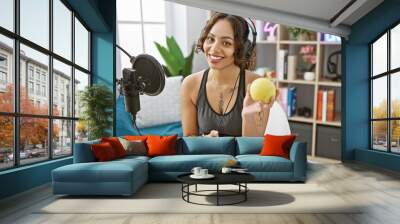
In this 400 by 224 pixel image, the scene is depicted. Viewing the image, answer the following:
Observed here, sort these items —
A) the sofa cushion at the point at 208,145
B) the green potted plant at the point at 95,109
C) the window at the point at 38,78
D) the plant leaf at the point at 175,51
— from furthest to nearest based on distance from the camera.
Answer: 1. the plant leaf at the point at 175,51
2. the green potted plant at the point at 95,109
3. the sofa cushion at the point at 208,145
4. the window at the point at 38,78

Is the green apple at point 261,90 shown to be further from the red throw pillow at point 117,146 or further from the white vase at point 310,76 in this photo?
the red throw pillow at point 117,146

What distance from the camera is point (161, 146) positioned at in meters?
5.74


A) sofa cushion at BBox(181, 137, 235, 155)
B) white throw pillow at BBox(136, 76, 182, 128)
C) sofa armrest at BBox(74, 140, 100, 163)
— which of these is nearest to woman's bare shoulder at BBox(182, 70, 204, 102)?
white throw pillow at BBox(136, 76, 182, 128)

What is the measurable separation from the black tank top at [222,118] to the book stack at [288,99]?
1.68 metres

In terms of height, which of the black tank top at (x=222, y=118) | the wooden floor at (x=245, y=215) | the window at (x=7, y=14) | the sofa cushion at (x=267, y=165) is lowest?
the wooden floor at (x=245, y=215)

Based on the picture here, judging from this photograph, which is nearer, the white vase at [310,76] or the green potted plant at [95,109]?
the green potted plant at [95,109]

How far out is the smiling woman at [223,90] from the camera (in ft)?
21.4

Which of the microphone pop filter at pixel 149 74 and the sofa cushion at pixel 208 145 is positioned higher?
the microphone pop filter at pixel 149 74

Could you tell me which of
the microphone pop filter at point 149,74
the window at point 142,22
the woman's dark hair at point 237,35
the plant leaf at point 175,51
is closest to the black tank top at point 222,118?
the woman's dark hair at point 237,35

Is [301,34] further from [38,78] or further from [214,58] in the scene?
[38,78]

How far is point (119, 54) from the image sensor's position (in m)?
7.41

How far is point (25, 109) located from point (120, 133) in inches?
89.9

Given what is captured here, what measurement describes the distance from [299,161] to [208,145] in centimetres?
124

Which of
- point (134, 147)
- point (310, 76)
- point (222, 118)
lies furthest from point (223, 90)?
point (310, 76)
